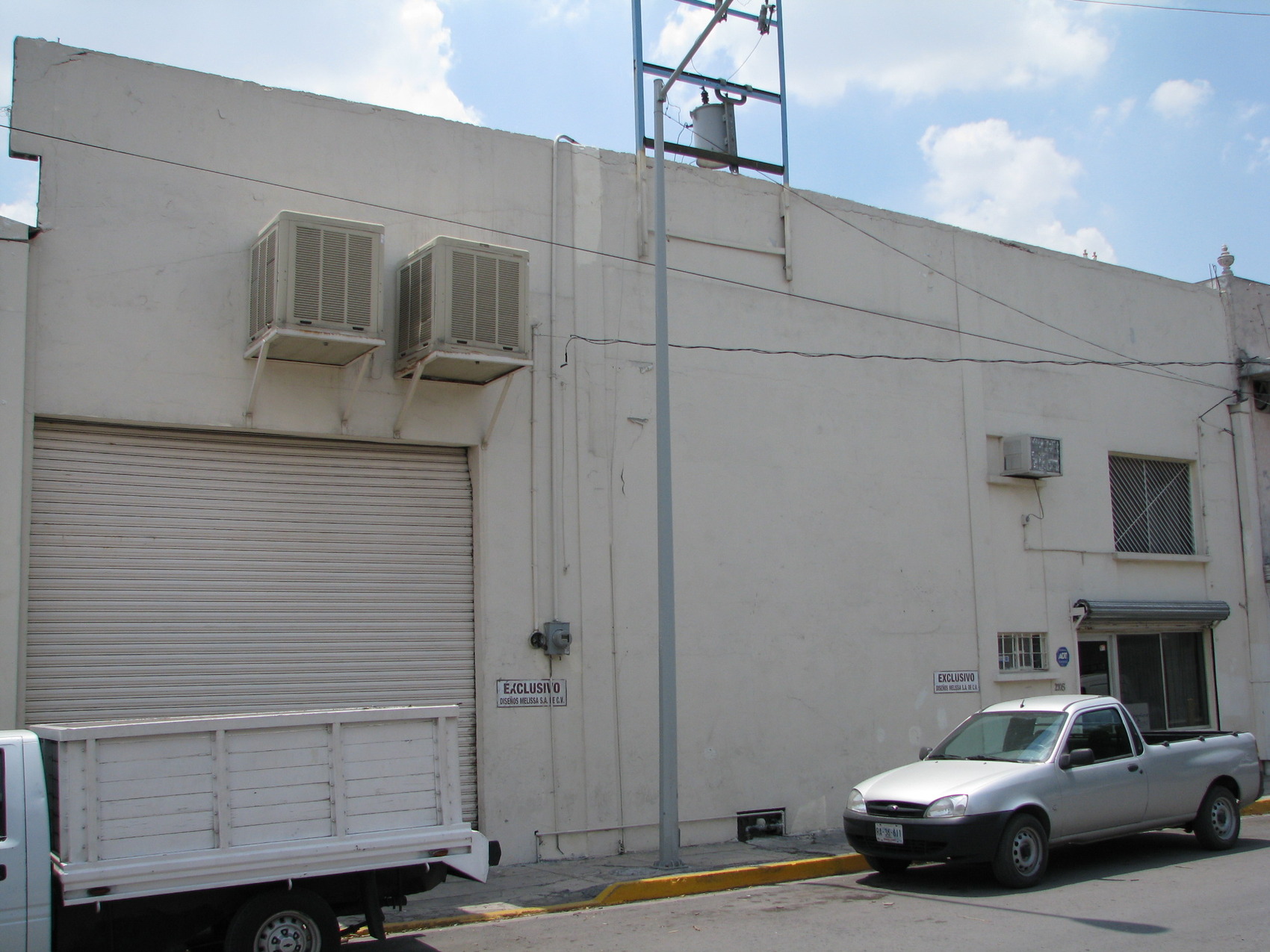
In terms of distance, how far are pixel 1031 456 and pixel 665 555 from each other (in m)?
7.03

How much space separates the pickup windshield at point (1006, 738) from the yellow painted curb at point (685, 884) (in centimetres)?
148

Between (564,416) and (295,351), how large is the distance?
3.06 meters

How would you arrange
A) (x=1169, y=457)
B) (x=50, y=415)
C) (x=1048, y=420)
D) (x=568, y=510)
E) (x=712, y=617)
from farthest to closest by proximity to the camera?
(x=1169, y=457) < (x=1048, y=420) < (x=712, y=617) < (x=568, y=510) < (x=50, y=415)

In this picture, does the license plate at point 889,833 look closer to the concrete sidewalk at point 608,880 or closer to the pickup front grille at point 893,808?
the pickup front grille at point 893,808

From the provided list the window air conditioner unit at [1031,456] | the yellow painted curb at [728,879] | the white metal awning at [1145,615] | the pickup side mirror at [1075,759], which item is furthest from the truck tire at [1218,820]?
the window air conditioner unit at [1031,456]

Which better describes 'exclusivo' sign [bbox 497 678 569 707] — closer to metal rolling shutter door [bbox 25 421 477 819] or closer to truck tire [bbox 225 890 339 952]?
metal rolling shutter door [bbox 25 421 477 819]

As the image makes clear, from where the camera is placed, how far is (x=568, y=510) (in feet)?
39.8

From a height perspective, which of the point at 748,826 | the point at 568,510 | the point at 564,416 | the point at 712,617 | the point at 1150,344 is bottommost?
the point at 748,826

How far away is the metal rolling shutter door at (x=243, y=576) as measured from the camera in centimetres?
980

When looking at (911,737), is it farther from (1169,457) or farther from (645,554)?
(1169,457)

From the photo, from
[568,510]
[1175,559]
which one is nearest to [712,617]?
[568,510]

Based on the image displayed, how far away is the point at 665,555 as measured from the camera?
35.8 ft

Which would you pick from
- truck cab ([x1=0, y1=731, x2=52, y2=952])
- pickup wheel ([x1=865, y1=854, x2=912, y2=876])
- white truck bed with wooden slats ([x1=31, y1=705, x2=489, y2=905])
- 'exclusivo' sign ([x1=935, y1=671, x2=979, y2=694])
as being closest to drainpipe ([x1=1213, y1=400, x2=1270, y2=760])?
'exclusivo' sign ([x1=935, y1=671, x2=979, y2=694])

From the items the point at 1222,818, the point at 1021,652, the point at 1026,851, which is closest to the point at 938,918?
the point at 1026,851
